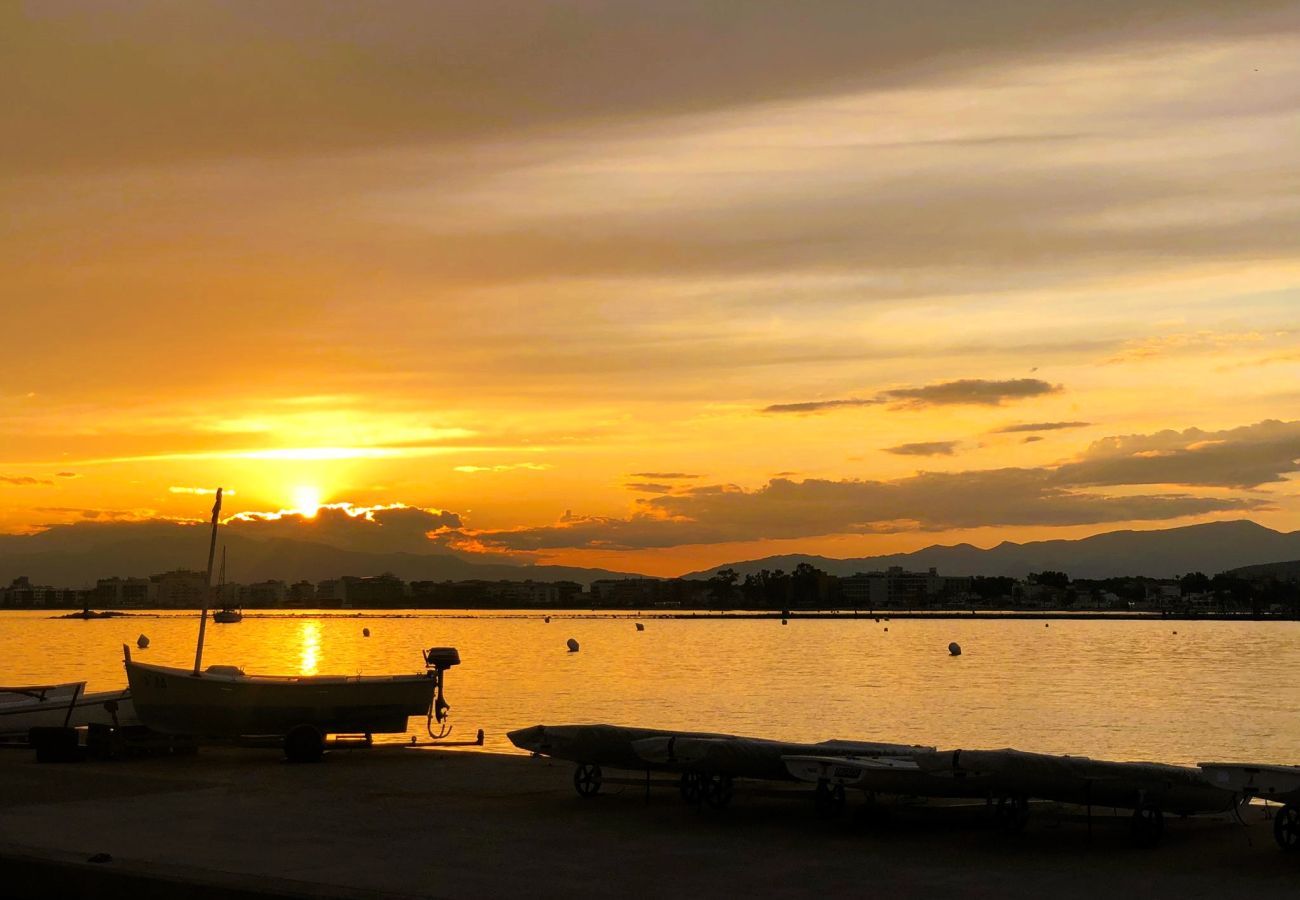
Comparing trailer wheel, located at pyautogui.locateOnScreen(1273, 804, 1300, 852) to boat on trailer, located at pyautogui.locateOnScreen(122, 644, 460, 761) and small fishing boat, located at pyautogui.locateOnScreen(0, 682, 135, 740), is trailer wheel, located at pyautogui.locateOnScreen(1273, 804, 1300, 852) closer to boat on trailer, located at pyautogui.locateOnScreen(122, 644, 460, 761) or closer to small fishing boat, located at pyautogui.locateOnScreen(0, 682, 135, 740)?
boat on trailer, located at pyautogui.locateOnScreen(122, 644, 460, 761)

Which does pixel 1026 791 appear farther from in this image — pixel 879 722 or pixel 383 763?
pixel 879 722

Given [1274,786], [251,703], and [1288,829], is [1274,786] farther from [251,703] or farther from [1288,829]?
[251,703]

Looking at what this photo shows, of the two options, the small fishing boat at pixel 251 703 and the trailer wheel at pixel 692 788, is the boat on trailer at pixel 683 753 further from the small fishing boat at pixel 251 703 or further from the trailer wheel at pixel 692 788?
the small fishing boat at pixel 251 703

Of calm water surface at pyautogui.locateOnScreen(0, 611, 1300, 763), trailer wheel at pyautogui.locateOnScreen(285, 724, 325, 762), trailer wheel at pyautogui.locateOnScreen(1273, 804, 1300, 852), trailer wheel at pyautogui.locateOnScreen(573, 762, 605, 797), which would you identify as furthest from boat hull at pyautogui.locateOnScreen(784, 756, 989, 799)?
calm water surface at pyautogui.locateOnScreen(0, 611, 1300, 763)

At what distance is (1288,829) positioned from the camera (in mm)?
16844

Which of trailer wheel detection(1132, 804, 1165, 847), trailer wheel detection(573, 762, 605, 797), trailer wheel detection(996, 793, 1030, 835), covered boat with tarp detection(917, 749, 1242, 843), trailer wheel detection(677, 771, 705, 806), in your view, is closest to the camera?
trailer wheel detection(1132, 804, 1165, 847)

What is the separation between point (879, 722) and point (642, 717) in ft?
36.3

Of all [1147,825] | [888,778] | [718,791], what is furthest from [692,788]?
[1147,825]

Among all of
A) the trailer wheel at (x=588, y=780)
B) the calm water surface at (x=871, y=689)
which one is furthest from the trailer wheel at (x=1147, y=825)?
the calm water surface at (x=871, y=689)

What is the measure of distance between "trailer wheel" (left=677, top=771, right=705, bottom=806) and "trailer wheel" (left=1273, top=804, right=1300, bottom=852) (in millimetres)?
7808

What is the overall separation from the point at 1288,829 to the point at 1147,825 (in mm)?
1640

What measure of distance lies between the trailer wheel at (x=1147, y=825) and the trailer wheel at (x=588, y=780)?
26.8 ft

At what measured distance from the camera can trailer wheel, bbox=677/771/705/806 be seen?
20812 millimetres

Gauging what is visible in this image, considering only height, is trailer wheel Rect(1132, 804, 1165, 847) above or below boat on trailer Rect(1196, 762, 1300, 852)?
below
